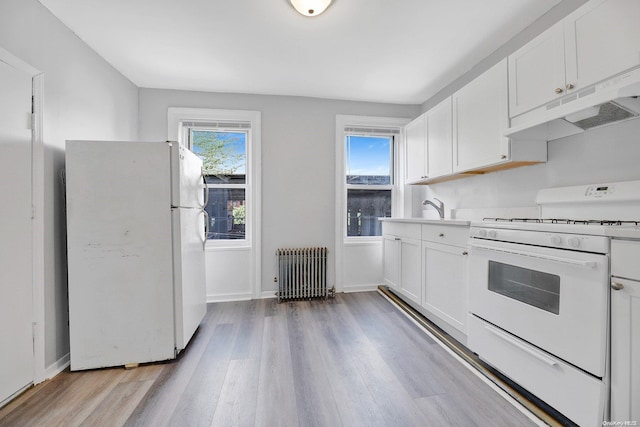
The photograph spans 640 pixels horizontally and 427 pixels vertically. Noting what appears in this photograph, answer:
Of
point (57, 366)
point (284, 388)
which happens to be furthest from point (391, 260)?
point (57, 366)

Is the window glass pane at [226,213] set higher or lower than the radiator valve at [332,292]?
higher

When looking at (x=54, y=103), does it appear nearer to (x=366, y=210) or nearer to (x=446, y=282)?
(x=366, y=210)

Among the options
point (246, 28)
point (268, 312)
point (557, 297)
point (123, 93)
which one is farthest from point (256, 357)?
point (123, 93)

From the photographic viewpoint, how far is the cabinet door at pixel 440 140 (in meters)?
2.64

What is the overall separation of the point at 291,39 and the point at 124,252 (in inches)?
84.3

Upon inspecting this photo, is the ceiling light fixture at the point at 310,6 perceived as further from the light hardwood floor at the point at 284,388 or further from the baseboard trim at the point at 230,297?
the baseboard trim at the point at 230,297

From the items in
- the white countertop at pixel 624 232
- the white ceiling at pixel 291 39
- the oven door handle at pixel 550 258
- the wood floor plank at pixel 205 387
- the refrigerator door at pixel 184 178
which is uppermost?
the white ceiling at pixel 291 39

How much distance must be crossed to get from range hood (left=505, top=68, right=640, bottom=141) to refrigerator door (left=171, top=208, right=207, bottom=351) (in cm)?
251

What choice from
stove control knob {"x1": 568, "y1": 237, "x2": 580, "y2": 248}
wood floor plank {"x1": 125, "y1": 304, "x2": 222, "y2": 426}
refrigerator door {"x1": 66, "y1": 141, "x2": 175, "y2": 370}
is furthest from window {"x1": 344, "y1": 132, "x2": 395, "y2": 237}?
stove control knob {"x1": 568, "y1": 237, "x2": 580, "y2": 248}

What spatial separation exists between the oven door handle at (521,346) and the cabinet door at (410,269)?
0.88 meters

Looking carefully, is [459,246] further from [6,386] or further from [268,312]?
[6,386]

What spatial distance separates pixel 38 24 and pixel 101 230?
4.83 feet

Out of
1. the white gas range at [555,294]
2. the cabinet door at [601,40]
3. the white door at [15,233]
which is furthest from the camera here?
the white door at [15,233]

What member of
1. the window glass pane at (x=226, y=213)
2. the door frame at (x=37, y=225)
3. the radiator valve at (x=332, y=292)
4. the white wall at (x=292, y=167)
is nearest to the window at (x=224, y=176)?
the window glass pane at (x=226, y=213)
